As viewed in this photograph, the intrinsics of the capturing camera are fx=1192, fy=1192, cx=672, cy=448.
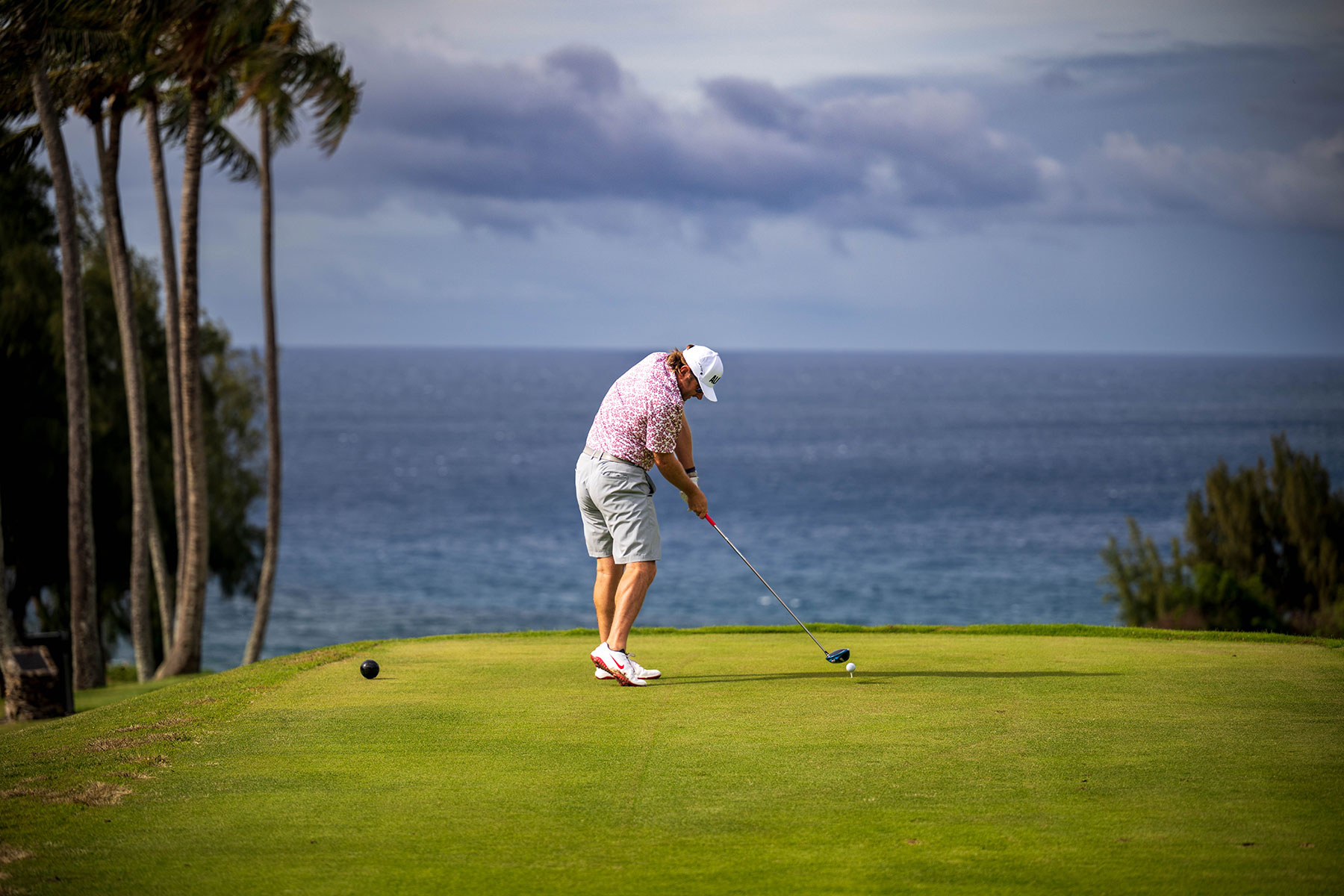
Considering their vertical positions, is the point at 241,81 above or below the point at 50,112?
above

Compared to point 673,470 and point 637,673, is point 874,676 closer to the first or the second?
point 637,673

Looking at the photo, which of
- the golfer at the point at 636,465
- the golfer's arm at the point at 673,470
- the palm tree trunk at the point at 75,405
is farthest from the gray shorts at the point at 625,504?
the palm tree trunk at the point at 75,405

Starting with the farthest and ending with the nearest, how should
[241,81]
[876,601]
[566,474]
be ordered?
[566,474], [876,601], [241,81]

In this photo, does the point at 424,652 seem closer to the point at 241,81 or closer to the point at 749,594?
the point at 241,81

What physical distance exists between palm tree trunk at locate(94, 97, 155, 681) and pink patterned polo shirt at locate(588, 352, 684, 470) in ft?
41.1

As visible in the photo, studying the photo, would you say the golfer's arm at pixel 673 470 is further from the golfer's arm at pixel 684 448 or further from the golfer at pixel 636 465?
the golfer's arm at pixel 684 448

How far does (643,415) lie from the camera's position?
7.30 meters

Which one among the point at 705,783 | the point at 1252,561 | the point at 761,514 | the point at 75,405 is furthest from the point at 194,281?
the point at 761,514

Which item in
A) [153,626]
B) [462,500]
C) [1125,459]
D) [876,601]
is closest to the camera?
[153,626]

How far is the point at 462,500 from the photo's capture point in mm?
76062

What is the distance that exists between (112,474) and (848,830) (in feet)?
72.4

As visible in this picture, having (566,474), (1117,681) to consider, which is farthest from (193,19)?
(566,474)

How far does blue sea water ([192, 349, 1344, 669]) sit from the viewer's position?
45688mm

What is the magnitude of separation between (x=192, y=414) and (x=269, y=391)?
16.2 ft
